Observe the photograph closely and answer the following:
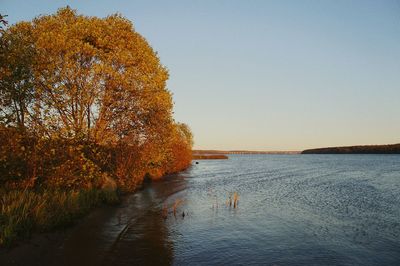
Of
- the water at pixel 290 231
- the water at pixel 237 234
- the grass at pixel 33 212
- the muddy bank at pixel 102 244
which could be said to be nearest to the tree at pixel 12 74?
the grass at pixel 33 212

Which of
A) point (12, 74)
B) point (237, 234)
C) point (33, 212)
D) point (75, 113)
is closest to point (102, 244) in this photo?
point (33, 212)

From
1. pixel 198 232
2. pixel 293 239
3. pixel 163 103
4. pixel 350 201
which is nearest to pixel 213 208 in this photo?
pixel 198 232

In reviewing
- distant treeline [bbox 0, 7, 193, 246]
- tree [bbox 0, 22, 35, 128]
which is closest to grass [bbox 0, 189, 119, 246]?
distant treeline [bbox 0, 7, 193, 246]

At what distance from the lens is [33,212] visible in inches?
578

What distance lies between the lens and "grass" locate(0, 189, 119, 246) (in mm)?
12976

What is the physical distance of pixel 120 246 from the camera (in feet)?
50.4

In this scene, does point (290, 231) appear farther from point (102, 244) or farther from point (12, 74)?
point (12, 74)

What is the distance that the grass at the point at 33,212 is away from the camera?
42.6ft

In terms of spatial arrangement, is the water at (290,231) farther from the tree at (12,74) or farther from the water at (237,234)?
the tree at (12,74)

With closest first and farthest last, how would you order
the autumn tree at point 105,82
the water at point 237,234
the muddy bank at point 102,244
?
the muddy bank at point 102,244 → the water at point 237,234 → the autumn tree at point 105,82

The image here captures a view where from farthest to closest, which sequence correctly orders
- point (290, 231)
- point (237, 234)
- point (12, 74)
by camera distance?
point (290, 231), point (237, 234), point (12, 74)

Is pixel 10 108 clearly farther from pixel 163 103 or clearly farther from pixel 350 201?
pixel 350 201

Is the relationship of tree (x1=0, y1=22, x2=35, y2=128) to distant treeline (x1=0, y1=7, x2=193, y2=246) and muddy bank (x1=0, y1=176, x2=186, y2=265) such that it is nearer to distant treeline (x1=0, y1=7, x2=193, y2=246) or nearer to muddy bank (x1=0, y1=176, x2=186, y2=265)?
distant treeline (x1=0, y1=7, x2=193, y2=246)

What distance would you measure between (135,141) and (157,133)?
2.80 m
